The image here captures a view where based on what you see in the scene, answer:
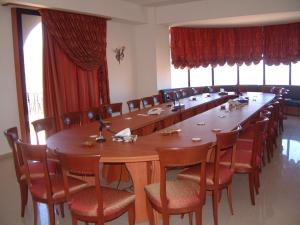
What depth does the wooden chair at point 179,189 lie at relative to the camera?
251cm

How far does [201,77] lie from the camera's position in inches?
413

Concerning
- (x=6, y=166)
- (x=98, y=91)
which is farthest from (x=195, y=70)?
(x=6, y=166)

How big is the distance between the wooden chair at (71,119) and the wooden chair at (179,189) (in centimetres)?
201

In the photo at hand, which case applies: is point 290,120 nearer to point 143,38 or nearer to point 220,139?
point 143,38

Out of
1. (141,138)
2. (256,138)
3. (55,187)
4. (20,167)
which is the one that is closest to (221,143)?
(256,138)

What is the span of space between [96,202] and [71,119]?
7.12ft

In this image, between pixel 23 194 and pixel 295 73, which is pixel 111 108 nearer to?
pixel 23 194

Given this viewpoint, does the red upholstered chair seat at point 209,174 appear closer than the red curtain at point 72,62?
Yes

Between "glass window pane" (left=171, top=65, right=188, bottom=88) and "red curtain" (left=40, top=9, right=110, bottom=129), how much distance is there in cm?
286

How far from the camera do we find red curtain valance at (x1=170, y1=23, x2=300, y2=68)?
9625 millimetres

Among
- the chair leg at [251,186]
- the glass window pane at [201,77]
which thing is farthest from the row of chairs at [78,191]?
the glass window pane at [201,77]

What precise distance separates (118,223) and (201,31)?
7.88m

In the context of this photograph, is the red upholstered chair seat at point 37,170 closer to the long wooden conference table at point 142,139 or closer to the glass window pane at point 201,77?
the long wooden conference table at point 142,139

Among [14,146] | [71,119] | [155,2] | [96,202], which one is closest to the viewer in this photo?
[96,202]
